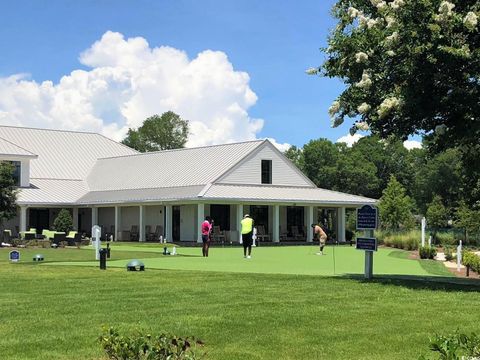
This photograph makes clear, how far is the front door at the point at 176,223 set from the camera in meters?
44.8

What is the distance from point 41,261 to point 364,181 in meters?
63.7

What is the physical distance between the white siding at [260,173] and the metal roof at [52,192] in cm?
1248

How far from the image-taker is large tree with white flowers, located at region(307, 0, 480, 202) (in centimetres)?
A: 1340

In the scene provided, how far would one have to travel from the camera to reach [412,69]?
1364cm

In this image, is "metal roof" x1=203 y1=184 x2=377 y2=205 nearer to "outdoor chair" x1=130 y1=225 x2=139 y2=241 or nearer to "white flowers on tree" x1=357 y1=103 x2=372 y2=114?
"outdoor chair" x1=130 y1=225 x2=139 y2=241

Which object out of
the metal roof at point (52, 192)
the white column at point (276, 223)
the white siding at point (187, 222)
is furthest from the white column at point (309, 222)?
the metal roof at point (52, 192)

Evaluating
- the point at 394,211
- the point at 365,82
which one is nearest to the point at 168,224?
the point at 394,211

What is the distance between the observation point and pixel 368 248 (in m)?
16.8

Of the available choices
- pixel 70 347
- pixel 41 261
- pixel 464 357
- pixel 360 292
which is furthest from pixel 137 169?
pixel 464 357

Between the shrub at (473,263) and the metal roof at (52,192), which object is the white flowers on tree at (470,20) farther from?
the metal roof at (52,192)

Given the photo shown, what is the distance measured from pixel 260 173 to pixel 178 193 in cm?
628

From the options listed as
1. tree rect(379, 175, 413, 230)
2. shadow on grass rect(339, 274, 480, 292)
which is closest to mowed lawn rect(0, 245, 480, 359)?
shadow on grass rect(339, 274, 480, 292)

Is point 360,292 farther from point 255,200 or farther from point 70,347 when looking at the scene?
point 255,200

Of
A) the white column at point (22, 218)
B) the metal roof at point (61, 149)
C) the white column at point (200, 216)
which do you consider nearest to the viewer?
the white column at point (200, 216)
